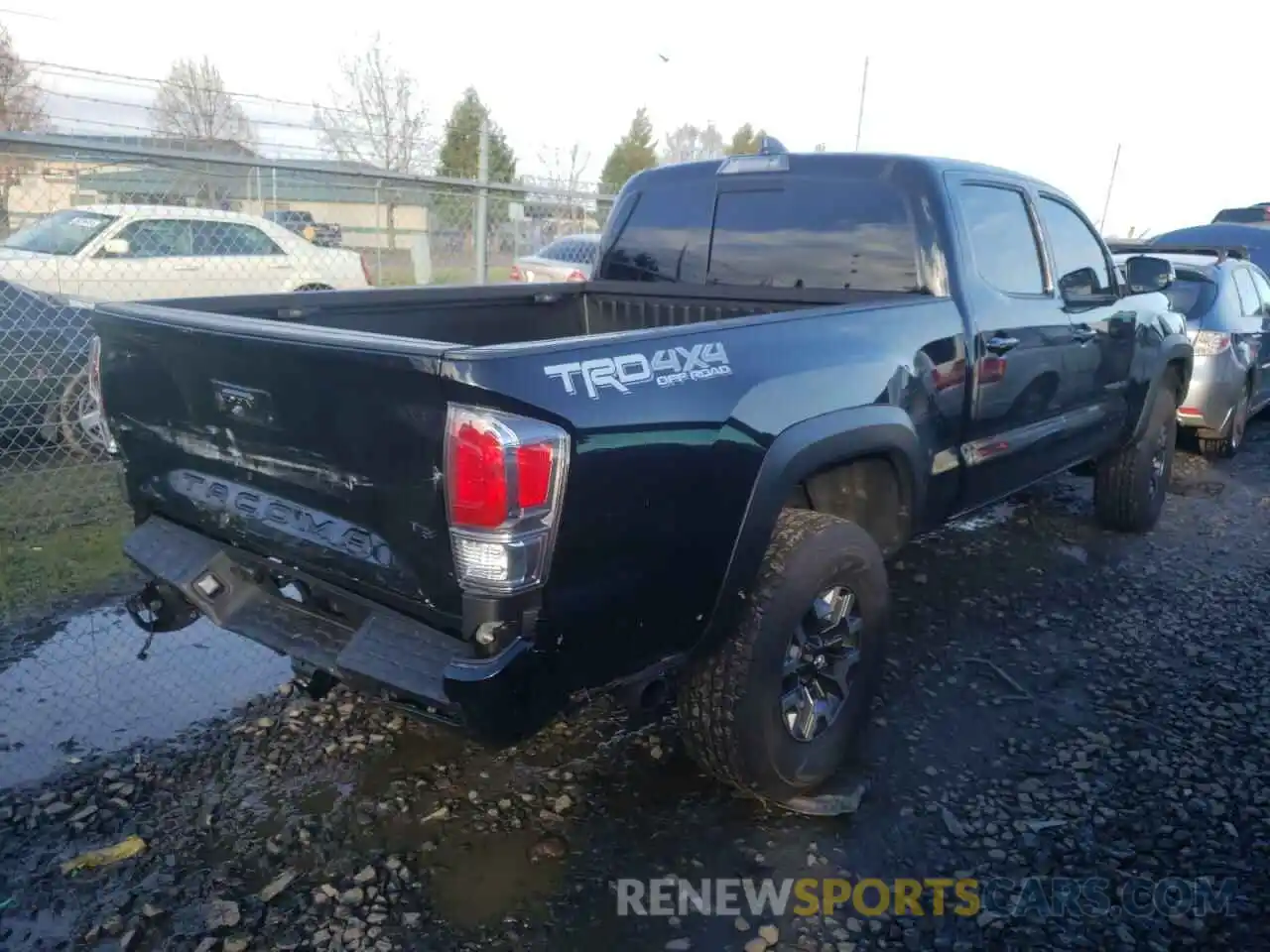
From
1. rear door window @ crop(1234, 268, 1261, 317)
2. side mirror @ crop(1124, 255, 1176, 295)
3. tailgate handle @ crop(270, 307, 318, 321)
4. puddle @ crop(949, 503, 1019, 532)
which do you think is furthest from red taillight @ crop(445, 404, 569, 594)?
rear door window @ crop(1234, 268, 1261, 317)

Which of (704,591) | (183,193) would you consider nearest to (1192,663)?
(704,591)

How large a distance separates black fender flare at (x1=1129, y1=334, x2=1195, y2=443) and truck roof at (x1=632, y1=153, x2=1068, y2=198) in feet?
4.67

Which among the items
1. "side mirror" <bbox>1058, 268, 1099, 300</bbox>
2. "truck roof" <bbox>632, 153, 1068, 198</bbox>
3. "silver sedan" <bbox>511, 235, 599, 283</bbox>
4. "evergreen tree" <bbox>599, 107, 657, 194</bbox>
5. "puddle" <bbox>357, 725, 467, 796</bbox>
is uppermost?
"evergreen tree" <bbox>599, 107, 657, 194</bbox>

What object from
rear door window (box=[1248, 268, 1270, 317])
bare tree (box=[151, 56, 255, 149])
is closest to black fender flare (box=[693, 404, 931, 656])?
rear door window (box=[1248, 268, 1270, 317])

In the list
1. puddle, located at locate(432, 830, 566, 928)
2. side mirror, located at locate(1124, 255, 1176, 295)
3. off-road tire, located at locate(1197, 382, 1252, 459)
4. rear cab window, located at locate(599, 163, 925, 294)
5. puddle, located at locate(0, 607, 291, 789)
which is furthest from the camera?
off-road tire, located at locate(1197, 382, 1252, 459)

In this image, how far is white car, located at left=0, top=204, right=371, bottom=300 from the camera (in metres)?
6.89

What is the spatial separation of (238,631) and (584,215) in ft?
34.5

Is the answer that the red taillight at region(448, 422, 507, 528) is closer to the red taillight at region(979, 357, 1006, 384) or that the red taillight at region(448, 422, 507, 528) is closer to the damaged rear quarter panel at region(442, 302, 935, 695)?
the damaged rear quarter panel at region(442, 302, 935, 695)

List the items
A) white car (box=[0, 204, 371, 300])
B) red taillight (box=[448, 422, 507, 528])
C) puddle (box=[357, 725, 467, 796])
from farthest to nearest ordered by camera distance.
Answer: white car (box=[0, 204, 371, 300]), puddle (box=[357, 725, 467, 796]), red taillight (box=[448, 422, 507, 528])

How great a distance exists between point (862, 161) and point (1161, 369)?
8.89 feet

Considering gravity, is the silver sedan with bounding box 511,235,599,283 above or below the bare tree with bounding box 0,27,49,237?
below

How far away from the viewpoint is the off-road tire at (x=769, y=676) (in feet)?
9.06

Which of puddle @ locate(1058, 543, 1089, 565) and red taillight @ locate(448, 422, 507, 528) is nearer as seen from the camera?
red taillight @ locate(448, 422, 507, 528)

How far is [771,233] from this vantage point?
160 inches
